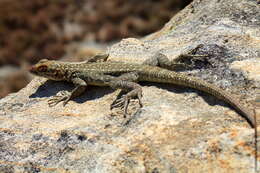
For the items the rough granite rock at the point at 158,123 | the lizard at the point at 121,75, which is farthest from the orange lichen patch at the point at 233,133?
the lizard at the point at 121,75

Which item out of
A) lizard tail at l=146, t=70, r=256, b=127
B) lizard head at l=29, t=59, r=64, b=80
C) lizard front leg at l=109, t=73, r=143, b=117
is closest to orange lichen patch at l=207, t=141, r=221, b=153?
lizard tail at l=146, t=70, r=256, b=127

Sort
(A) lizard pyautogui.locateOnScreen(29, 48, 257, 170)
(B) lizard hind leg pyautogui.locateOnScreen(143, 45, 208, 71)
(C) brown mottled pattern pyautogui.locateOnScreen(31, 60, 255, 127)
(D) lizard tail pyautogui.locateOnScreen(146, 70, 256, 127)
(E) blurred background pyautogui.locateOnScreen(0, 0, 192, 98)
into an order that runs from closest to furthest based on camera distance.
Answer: (D) lizard tail pyautogui.locateOnScreen(146, 70, 256, 127)
(C) brown mottled pattern pyautogui.locateOnScreen(31, 60, 255, 127)
(A) lizard pyautogui.locateOnScreen(29, 48, 257, 170)
(B) lizard hind leg pyautogui.locateOnScreen(143, 45, 208, 71)
(E) blurred background pyautogui.locateOnScreen(0, 0, 192, 98)

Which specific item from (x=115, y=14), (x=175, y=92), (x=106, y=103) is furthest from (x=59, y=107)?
(x=115, y=14)

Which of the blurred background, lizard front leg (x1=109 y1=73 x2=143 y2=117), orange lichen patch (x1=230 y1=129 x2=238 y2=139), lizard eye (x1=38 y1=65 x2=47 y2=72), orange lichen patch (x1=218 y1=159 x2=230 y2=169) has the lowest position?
the blurred background

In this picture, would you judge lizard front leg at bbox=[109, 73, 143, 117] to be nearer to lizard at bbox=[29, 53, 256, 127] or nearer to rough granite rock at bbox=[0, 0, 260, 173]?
lizard at bbox=[29, 53, 256, 127]

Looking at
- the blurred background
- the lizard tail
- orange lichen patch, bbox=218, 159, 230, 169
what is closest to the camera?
orange lichen patch, bbox=218, 159, 230, 169

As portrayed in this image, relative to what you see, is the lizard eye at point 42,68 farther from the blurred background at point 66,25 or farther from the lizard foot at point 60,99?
the blurred background at point 66,25
